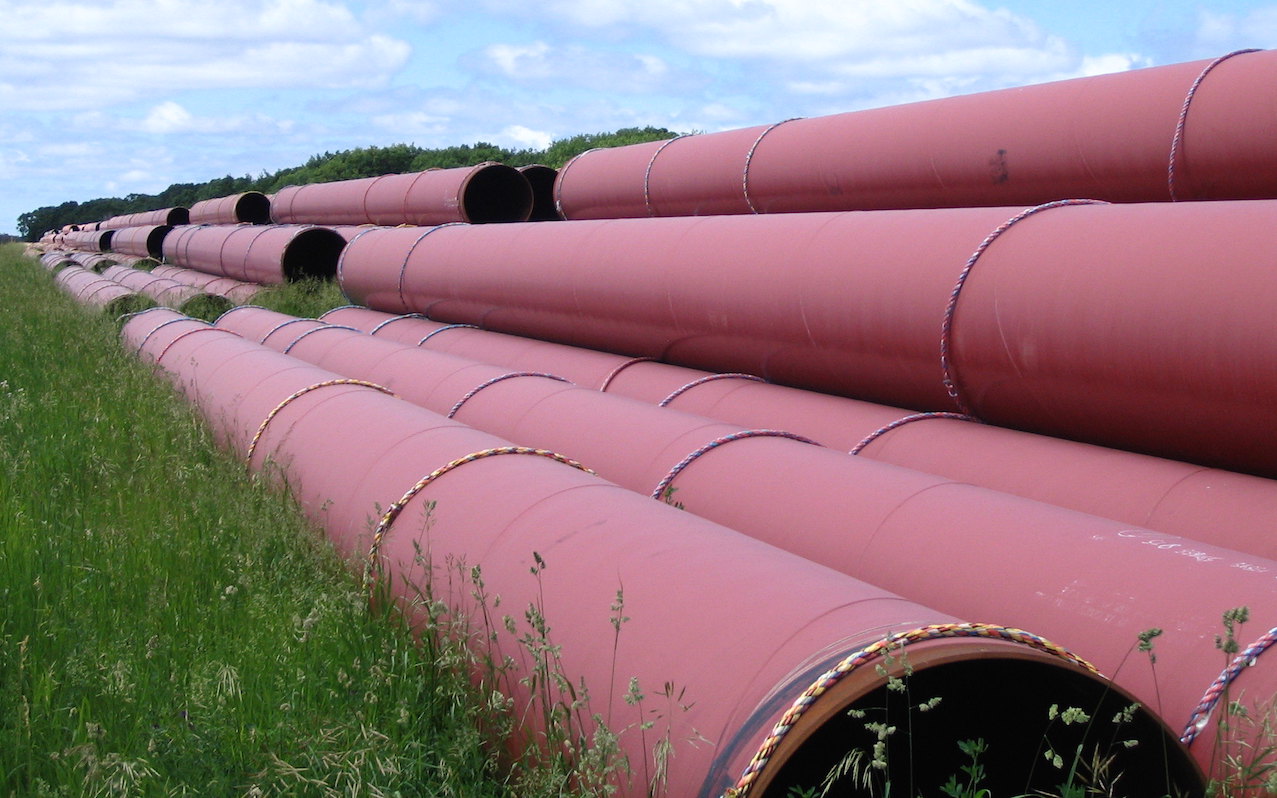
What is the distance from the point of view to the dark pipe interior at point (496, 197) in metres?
12.9

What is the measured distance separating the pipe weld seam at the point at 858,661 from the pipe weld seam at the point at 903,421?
2.47 meters

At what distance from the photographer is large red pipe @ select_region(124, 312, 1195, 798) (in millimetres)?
1943

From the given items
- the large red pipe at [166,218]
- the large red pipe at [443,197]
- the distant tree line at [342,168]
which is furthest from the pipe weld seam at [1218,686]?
the large red pipe at [166,218]

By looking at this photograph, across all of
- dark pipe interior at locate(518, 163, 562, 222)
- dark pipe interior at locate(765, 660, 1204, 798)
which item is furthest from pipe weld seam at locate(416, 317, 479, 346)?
dark pipe interior at locate(765, 660, 1204, 798)

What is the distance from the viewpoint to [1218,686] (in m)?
2.27

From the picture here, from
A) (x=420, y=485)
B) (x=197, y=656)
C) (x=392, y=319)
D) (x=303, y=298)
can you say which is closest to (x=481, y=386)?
(x=420, y=485)

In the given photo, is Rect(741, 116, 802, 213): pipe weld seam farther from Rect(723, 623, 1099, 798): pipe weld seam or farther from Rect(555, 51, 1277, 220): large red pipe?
Rect(723, 623, 1099, 798): pipe weld seam

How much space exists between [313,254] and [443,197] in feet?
6.35

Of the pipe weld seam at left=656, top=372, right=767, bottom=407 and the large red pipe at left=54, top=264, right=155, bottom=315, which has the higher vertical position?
the large red pipe at left=54, top=264, right=155, bottom=315

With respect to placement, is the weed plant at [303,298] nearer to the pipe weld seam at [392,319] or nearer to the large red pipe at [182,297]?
the large red pipe at [182,297]

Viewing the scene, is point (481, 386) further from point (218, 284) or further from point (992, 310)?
point (218, 284)

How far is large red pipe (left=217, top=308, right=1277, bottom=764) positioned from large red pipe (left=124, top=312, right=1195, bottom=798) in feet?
1.30

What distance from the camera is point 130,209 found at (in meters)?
62.4

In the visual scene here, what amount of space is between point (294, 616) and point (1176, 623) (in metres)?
2.26
